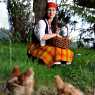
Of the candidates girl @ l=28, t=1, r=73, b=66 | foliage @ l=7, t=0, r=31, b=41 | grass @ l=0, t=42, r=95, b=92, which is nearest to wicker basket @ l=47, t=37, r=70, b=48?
girl @ l=28, t=1, r=73, b=66

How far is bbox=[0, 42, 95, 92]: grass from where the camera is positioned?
7331 mm

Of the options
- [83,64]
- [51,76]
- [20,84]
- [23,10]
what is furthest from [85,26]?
[20,84]

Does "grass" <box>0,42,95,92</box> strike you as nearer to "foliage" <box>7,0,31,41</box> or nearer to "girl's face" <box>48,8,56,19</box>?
"girl's face" <box>48,8,56,19</box>

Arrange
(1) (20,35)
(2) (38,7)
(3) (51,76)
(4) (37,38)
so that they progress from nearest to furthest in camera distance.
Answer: (3) (51,76) < (4) (37,38) < (2) (38,7) < (1) (20,35)

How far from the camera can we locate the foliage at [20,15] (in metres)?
12.0

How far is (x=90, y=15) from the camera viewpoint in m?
12.2

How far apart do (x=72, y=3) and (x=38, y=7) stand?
1.93 m

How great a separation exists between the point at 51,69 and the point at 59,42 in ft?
1.42

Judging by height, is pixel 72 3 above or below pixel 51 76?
above

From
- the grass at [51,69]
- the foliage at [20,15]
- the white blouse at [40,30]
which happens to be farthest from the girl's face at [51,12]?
the foliage at [20,15]

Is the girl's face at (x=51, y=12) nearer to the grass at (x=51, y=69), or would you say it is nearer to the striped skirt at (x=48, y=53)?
the striped skirt at (x=48, y=53)

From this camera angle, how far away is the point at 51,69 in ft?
26.9

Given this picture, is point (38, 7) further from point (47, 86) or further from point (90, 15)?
point (47, 86)

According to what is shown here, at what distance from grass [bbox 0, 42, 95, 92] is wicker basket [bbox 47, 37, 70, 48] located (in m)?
0.25
